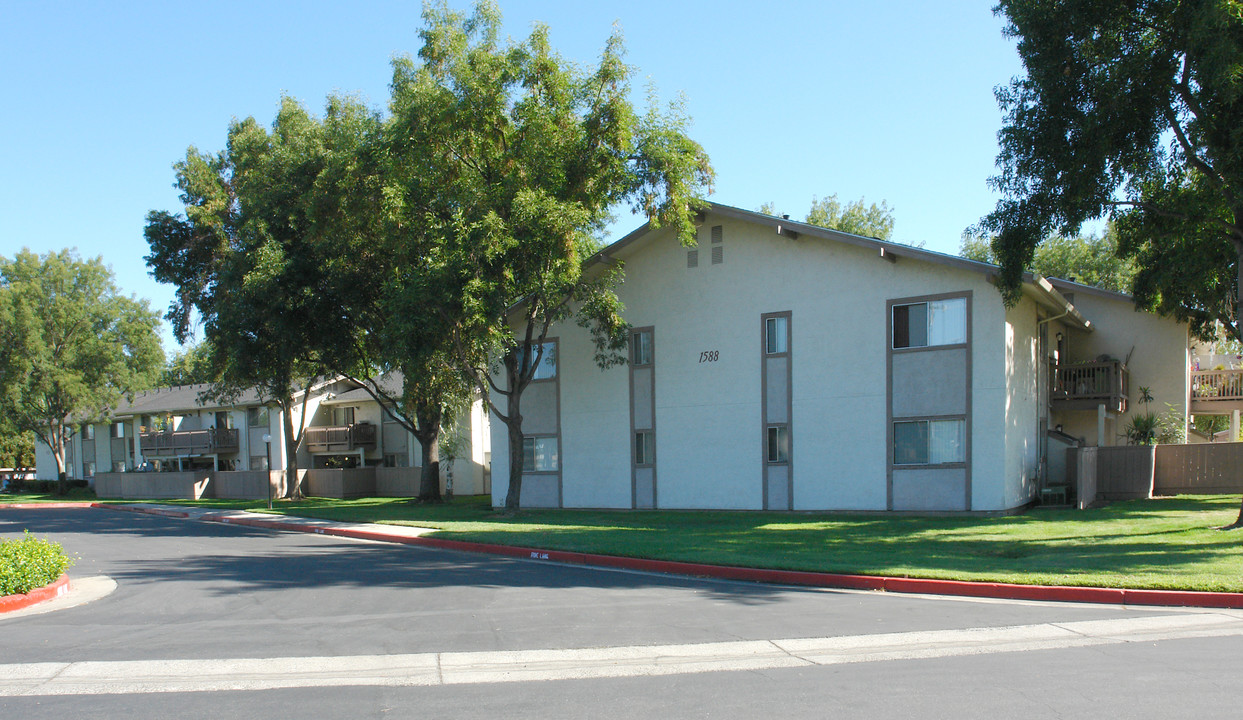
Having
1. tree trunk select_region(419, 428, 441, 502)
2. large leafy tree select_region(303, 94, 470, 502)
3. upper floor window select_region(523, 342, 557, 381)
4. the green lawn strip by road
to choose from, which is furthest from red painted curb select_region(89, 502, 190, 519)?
upper floor window select_region(523, 342, 557, 381)

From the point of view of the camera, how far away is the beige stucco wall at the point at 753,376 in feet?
70.3

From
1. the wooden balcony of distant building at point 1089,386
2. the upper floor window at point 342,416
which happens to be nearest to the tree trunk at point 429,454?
the upper floor window at point 342,416

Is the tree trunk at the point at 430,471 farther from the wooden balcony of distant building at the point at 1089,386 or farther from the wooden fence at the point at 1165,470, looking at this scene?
the wooden fence at the point at 1165,470

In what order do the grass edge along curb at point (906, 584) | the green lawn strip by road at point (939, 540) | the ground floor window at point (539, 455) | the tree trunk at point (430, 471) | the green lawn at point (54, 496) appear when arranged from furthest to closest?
the green lawn at point (54, 496) → the tree trunk at point (430, 471) → the ground floor window at point (539, 455) → the green lawn strip by road at point (939, 540) → the grass edge along curb at point (906, 584)

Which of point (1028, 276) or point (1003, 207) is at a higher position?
point (1003, 207)

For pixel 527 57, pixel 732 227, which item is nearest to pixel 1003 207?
pixel 732 227

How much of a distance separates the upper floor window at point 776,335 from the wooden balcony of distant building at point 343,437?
27853 mm

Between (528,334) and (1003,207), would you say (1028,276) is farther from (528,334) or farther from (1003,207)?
(528,334)

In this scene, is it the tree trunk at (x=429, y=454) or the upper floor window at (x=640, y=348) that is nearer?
the upper floor window at (x=640, y=348)

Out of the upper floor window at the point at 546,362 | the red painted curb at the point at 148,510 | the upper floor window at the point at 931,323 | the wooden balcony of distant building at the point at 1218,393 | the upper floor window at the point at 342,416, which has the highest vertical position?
the upper floor window at the point at 931,323

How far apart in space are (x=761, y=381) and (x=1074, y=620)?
14.7 metres

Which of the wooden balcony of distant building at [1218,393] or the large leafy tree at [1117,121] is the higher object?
the large leafy tree at [1117,121]

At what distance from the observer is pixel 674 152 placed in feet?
76.4

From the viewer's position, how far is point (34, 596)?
38.5 feet
